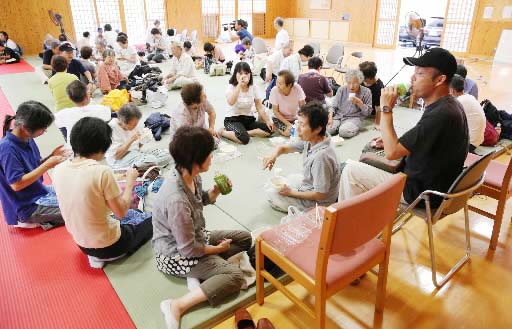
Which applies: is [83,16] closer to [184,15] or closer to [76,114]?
[184,15]

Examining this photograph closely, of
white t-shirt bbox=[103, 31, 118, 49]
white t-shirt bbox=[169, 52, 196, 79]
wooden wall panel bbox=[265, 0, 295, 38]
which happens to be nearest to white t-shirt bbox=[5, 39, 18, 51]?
white t-shirt bbox=[103, 31, 118, 49]

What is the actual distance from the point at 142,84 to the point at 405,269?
5.83 metres

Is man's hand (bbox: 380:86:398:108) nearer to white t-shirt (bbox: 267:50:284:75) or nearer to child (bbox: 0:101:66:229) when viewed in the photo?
child (bbox: 0:101:66:229)

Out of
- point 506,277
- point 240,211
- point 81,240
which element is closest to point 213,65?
point 240,211

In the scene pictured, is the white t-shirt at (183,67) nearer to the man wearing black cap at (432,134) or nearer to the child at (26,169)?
the child at (26,169)

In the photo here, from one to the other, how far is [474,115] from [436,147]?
2110 mm

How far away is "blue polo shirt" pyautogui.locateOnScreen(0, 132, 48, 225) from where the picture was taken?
252cm

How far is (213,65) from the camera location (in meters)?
8.78

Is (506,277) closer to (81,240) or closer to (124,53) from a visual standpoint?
(81,240)

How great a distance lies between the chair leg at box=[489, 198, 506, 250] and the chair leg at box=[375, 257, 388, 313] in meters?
1.19

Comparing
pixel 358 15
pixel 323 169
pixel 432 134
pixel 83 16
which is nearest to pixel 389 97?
pixel 432 134

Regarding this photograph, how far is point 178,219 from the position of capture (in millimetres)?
1941

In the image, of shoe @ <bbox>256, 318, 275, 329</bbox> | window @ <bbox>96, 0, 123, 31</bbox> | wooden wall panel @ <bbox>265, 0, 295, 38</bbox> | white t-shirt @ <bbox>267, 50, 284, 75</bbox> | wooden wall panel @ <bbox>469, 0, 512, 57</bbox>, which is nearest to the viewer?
shoe @ <bbox>256, 318, 275, 329</bbox>

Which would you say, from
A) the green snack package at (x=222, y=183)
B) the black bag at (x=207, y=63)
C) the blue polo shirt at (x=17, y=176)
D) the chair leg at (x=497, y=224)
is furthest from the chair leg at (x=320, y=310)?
the black bag at (x=207, y=63)
